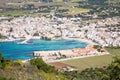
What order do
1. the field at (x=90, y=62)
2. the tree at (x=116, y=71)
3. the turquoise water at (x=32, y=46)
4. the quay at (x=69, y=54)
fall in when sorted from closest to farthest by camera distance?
1. the tree at (x=116, y=71)
2. the field at (x=90, y=62)
3. the quay at (x=69, y=54)
4. the turquoise water at (x=32, y=46)

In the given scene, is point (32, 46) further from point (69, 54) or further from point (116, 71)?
point (116, 71)

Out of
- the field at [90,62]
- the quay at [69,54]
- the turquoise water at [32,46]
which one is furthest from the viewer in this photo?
the turquoise water at [32,46]

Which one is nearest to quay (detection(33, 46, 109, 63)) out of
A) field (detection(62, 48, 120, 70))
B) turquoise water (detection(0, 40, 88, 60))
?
field (detection(62, 48, 120, 70))

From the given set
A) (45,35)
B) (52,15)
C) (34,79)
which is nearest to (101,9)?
(52,15)

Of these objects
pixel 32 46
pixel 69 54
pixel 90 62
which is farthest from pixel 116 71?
pixel 32 46

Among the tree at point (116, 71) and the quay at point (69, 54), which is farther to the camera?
the quay at point (69, 54)

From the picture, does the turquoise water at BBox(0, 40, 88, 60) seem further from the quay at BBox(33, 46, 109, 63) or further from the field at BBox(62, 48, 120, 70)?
the field at BBox(62, 48, 120, 70)

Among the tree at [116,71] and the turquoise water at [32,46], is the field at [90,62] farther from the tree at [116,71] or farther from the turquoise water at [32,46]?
the tree at [116,71]

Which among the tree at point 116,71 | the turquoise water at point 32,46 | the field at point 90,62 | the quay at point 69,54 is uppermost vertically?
the tree at point 116,71

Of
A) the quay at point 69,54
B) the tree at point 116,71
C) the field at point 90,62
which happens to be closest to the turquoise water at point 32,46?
the quay at point 69,54
